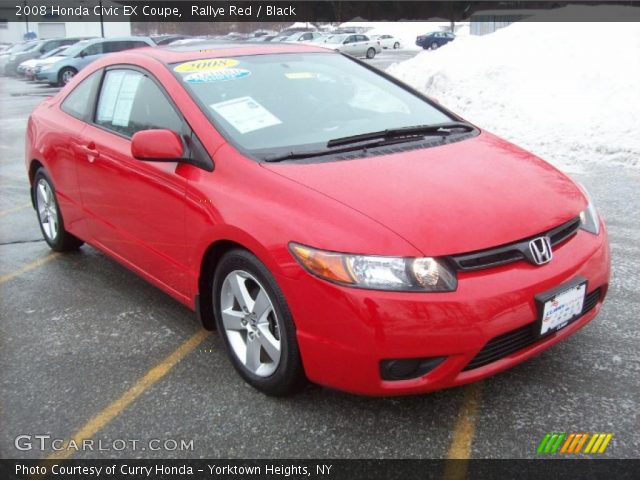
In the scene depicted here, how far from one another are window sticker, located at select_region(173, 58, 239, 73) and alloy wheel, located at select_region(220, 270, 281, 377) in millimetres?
1256

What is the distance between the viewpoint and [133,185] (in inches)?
134

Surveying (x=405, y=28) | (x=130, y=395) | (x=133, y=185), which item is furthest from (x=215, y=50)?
(x=405, y=28)

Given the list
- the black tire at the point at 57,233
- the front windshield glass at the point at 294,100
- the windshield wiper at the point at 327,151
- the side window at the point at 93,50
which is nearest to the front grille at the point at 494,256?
the windshield wiper at the point at 327,151

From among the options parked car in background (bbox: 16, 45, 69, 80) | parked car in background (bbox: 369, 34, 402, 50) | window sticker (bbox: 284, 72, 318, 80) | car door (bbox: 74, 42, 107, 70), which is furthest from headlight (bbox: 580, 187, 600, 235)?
parked car in background (bbox: 369, 34, 402, 50)

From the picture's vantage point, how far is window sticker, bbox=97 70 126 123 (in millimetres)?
3836

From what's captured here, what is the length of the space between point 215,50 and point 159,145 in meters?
1.02

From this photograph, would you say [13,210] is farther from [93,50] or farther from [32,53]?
[32,53]

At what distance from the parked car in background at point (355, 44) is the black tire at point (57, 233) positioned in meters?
30.1

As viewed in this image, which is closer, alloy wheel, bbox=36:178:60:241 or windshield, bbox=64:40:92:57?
alloy wheel, bbox=36:178:60:241

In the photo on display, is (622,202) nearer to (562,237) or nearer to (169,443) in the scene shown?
(562,237)

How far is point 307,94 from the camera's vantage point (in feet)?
11.3

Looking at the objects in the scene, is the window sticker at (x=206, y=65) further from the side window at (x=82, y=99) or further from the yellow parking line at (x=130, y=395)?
the yellow parking line at (x=130, y=395)

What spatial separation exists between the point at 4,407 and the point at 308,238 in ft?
5.58

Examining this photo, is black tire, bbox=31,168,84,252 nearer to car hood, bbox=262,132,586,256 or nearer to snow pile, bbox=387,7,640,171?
car hood, bbox=262,132,586,256
